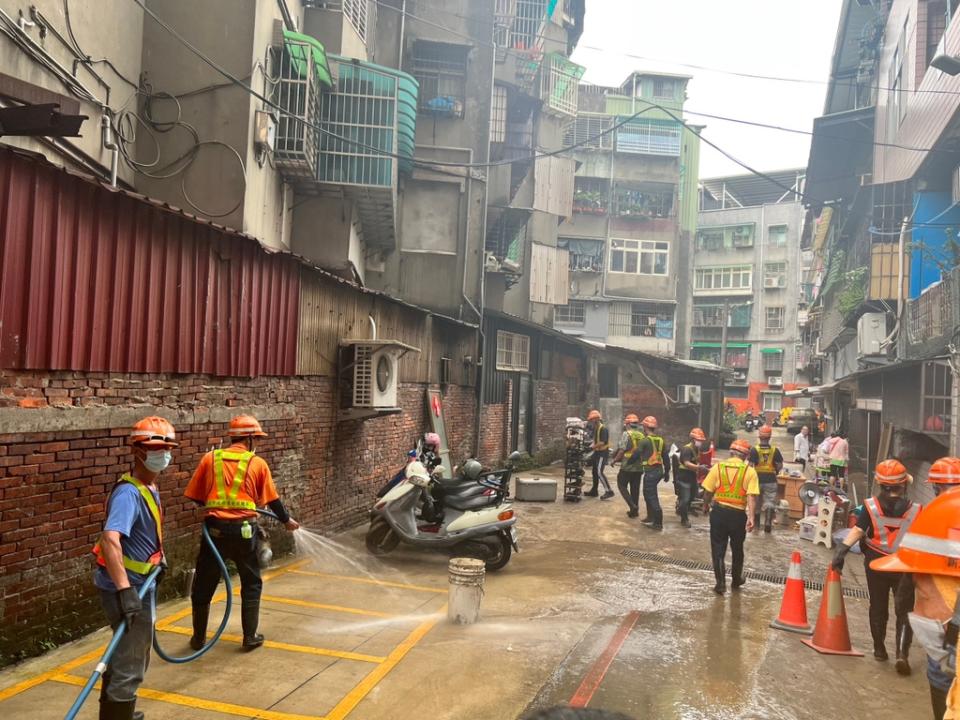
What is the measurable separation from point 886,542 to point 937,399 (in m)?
6.44

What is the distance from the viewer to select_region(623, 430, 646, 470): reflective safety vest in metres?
12.5

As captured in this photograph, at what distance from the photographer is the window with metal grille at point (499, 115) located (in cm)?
2220

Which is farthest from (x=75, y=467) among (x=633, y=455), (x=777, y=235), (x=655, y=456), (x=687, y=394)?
(x=777, y=235)

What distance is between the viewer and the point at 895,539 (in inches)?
234

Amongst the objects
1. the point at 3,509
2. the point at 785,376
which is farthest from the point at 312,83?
the point at 785,376

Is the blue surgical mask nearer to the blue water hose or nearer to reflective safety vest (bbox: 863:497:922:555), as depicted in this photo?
the blue water hose

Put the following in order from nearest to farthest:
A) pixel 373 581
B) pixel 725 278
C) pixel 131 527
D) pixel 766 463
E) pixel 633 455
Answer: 1. pixel 131 527
2. pixel 373 581
3. pixel 766 463
4. pixel 633 455
5. pixel 725 278

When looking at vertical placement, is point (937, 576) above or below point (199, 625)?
above

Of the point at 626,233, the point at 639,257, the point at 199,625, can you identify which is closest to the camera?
the point at 199,625

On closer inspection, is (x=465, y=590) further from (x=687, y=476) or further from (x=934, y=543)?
(x=687, y=476)

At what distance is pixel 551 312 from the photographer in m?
30.5

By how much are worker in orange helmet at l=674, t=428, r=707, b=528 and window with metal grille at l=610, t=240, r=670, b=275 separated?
1147 inches

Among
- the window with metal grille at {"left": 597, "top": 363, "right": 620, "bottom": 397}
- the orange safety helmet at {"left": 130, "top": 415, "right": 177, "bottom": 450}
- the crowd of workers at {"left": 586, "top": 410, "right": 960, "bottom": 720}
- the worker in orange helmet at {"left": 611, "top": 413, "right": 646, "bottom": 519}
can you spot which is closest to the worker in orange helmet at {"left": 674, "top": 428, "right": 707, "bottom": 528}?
the crowd of workers at {"left": 586, "top": 410, "right": 960, "bottom": 720}

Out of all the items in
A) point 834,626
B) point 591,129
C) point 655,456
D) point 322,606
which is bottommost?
point 322,606
